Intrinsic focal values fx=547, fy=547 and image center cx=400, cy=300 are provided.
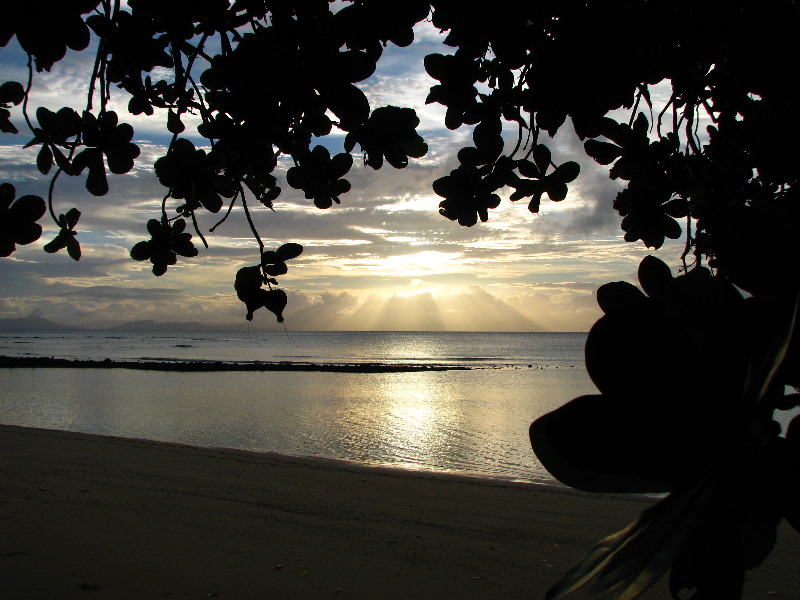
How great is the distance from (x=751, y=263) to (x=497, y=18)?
2.75 ft

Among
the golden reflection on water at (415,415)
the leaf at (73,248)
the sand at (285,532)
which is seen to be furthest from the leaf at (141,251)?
the golden reflection on water at (415,415)

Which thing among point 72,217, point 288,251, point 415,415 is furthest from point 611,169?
point 415,415

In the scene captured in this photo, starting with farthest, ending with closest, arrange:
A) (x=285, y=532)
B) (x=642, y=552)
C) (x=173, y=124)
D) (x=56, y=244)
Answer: (x=285, y=532)
(x=173, y=124)
(x=56, y=244)
(x=642, y=552)

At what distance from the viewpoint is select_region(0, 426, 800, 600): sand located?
282cm

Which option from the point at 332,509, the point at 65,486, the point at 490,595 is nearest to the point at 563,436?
the point at 490,595

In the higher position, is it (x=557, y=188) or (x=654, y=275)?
(x=557, y=188)

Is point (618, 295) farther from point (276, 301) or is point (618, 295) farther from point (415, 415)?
point (415, 415)

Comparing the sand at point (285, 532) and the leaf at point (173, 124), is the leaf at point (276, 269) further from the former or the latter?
the sand at point (285, 532)

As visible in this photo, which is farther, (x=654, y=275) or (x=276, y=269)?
(x=276, y=269)

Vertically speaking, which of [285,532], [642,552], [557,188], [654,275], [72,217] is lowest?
[285,532]

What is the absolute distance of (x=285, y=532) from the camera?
3.66m

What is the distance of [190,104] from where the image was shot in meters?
1.49

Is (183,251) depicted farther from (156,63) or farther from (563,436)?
(563,436)

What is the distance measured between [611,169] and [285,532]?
3.18 m
